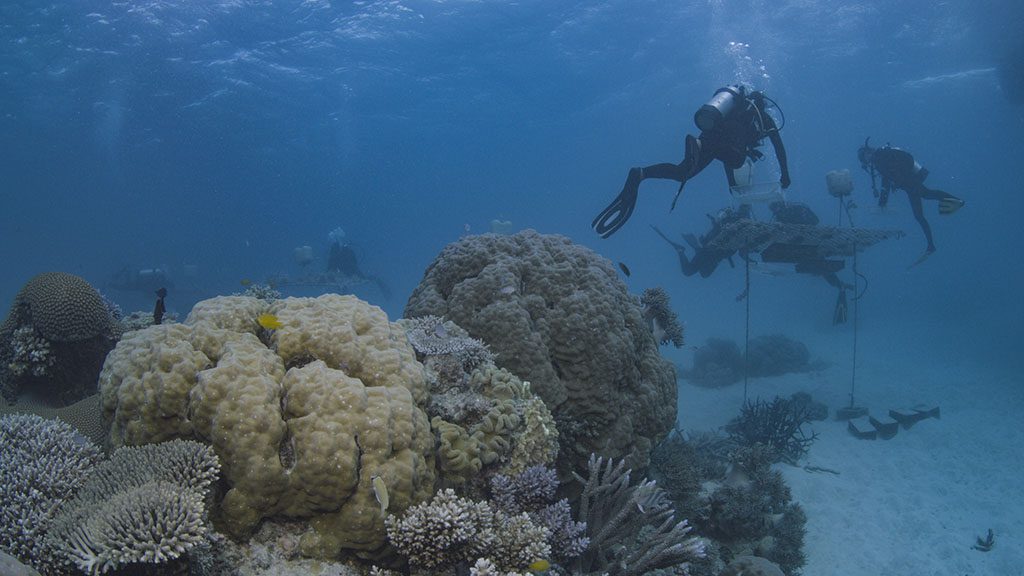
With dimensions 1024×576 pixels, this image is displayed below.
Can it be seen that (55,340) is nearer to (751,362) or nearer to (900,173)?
(900,173)

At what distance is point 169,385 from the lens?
11.8 feet

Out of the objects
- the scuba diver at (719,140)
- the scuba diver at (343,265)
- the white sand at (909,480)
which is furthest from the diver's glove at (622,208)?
the scuba diver at (343,265)

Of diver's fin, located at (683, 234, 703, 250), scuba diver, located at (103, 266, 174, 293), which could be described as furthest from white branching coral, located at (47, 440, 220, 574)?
scuba diver, located at (103, 266, 174, 293)

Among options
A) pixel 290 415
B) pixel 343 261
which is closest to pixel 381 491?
pixel 290 415

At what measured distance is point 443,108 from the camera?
169 ft

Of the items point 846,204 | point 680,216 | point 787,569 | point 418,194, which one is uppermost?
point 846,204

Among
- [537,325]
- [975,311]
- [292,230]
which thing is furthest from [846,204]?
[292,230]

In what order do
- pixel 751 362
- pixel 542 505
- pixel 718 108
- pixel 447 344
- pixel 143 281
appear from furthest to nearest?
pixel 143 281
pixel 751 362
pixel 718 108
pixel 447 344
pixel 542 505

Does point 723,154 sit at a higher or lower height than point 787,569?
higher

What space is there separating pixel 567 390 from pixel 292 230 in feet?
396

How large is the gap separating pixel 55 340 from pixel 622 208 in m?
9.81

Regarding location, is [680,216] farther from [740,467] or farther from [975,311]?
[740,467]

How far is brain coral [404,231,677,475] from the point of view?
19.6 ft

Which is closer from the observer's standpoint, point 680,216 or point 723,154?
point 723,154
